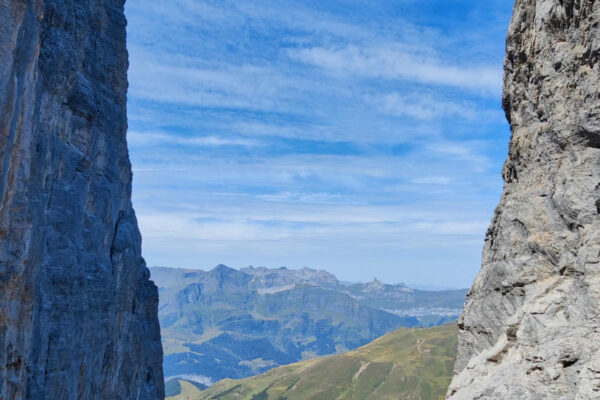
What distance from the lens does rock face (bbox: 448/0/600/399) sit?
63.2ft

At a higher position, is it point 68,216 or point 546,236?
point 68,216

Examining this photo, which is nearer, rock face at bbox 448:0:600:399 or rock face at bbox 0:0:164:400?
rock face at bbox 448:0:600:399

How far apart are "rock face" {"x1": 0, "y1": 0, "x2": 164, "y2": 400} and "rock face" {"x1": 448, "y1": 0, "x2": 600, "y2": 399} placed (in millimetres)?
34516

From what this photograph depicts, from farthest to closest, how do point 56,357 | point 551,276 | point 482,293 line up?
point 56,357
point 482,293
point 551,276

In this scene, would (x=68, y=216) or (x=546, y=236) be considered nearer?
(x=546, y=236)

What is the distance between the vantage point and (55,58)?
165 ft

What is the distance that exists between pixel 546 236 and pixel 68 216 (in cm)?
4640

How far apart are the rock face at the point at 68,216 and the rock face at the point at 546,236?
113ft

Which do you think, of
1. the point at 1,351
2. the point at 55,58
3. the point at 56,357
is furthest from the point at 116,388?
the point at 55,58

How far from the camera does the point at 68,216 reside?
5191 cm

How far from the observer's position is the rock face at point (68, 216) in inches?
1485

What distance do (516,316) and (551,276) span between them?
251 centimetres

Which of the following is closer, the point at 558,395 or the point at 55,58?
the point at 558,395

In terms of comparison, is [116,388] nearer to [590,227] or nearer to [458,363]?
[458,363]
